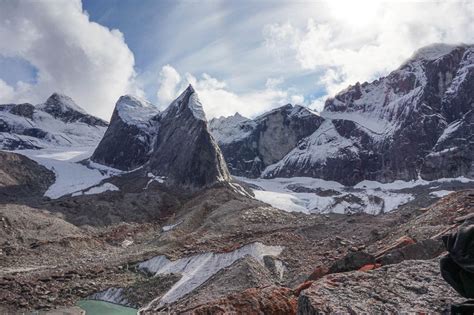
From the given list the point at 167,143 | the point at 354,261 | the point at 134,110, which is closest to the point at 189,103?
the point at 167,143

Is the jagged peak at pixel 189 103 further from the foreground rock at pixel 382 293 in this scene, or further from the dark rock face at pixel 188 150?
the foreground rock at pixel 382 293

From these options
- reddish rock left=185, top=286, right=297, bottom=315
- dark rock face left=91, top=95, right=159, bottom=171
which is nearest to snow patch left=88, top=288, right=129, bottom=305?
reddish rock left=185, top=286, right=297, bottom=315

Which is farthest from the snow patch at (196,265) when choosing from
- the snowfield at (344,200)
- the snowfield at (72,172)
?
the snowfield at (344,200)

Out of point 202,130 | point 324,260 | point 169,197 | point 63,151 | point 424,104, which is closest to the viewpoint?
point 324,260

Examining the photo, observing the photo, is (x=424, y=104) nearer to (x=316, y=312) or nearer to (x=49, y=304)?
(x=49, y=304)

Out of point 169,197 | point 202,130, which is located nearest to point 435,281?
point 169,197

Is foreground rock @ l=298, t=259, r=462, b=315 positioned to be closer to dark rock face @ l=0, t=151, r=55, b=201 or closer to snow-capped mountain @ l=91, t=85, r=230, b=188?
dark rock face @ l=0, t=151, r=55, b=201
